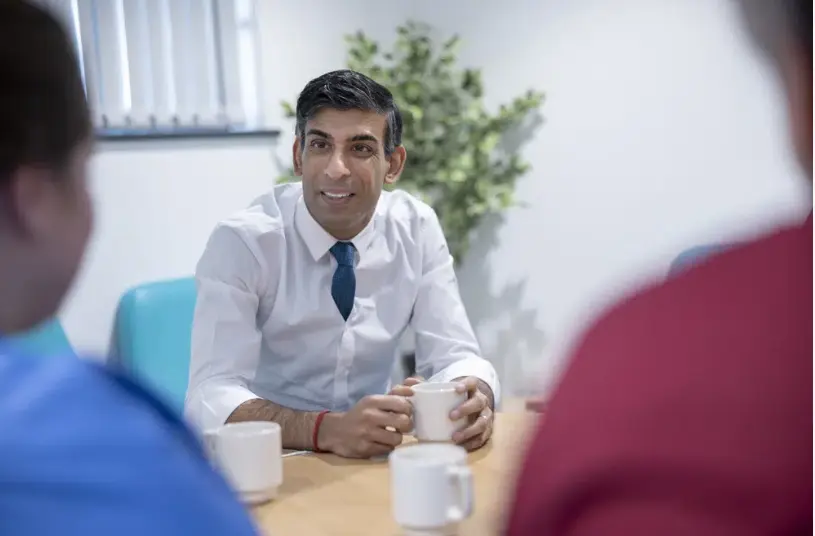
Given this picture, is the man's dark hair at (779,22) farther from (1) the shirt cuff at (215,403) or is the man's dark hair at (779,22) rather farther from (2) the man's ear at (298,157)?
(2) the man's ear at (298,157)

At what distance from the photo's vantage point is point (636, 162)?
3.34 m

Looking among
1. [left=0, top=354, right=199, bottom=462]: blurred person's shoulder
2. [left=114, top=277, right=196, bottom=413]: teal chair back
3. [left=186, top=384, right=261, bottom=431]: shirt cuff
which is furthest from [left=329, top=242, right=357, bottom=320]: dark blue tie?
[left=0, top=354, right=199, bottom=462]: blurred person's shoulder

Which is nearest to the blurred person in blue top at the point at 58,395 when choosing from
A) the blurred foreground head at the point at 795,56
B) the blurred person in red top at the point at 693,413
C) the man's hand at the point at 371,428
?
the blurred person in red top at the point at 693,413

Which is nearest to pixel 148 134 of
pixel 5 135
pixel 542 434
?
pixel 5 135

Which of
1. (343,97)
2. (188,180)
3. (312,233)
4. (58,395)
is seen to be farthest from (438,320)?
(58,395)

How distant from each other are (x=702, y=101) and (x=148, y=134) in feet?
6.74

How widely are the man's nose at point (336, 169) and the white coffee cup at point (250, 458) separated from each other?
896 millimetres

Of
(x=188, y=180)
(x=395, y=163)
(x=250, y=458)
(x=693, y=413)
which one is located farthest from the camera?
(x=188, y=180)

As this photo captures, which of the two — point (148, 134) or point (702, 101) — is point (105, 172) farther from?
point (702, 101)

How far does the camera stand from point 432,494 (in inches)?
39.9

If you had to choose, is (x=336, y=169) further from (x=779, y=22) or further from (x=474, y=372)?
(x=779, y=22)

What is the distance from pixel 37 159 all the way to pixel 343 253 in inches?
58.0

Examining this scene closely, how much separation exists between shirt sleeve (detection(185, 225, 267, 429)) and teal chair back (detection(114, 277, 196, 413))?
0.72m

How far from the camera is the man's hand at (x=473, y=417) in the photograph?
147cm
